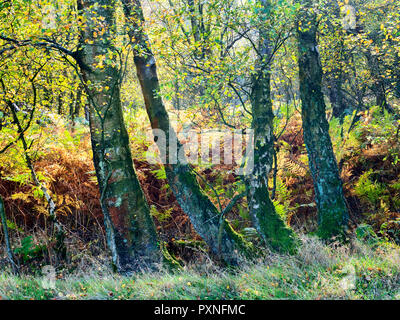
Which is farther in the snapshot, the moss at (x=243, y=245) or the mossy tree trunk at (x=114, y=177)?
the moss at (x=243, y=245)

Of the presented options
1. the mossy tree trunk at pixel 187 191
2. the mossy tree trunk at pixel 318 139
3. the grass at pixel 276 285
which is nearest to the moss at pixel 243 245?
the mossy tree trunk at pixel 187 191

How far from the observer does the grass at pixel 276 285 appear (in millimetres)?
3574

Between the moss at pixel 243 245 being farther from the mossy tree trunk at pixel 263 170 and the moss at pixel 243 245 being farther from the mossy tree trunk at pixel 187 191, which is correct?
the mossy tree trunk at pixel 263 170

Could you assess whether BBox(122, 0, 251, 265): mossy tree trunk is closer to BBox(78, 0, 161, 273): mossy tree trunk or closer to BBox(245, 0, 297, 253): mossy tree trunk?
BBox(245, 0, 297, 253): mossy tree trunk

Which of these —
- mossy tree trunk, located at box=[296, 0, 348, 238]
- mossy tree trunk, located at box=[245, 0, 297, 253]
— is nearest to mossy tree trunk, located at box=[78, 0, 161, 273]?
mossy tree trunk, located at box=[245, 0, 297, 253]

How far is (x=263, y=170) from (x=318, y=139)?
120 centimetres

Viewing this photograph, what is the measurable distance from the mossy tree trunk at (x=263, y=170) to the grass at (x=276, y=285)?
1074mm

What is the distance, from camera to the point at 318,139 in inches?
242

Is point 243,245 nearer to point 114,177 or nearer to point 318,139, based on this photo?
point 318,139

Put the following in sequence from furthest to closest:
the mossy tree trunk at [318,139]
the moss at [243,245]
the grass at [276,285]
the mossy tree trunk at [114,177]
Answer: the mossy tree trunk at [318,139] → the moss at [243,245] → the mossy tree trunk at [114,177] → the grass at [276,285]

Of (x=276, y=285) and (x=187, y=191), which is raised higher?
(x=187, y=191)

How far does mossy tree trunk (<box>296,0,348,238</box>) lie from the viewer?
19.9 feet

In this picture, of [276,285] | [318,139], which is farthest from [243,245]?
[318,139]

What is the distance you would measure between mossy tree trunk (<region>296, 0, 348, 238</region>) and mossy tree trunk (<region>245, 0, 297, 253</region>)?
0.71 m
